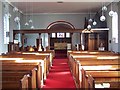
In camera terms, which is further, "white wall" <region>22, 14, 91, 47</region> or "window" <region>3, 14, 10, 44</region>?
"white wall" <region>22, 14, 91, 47</region>

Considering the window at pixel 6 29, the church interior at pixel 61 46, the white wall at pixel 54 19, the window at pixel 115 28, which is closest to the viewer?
the church interior at pixel 61 46

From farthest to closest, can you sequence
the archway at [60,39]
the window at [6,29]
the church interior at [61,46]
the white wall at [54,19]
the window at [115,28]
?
the archway at [60,39] < the white wall at [54,19] < the window at [6,29] < the window at [115,28] < the church interior at [61,46]

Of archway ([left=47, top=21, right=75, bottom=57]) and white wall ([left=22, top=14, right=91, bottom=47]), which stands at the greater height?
white wall ([left=22, top=14, right=91, bottom=47])

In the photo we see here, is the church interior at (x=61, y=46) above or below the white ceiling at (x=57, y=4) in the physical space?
below

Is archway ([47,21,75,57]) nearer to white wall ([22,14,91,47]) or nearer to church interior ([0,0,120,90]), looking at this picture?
church interior ([0,0,120,90])

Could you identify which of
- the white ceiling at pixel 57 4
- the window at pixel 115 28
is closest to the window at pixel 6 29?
the white ceiling at pixel 57 4

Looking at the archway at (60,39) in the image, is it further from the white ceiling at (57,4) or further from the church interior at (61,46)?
the white ceiling at (57,4)

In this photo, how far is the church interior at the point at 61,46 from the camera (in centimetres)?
429

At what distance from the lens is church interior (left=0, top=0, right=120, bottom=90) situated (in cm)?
429

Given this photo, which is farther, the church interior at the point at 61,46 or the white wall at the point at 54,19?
the white wall at the point at 54,19

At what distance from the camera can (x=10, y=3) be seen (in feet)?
47.0

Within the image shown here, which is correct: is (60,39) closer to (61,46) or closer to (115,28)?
(61,46)

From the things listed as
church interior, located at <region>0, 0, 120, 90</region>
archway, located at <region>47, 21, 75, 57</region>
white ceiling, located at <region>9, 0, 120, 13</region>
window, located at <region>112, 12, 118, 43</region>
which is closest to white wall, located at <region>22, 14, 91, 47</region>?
church interior, located at <region>0, 0, 120, 90</region>

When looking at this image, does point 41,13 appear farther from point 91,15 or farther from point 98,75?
point 98,75
